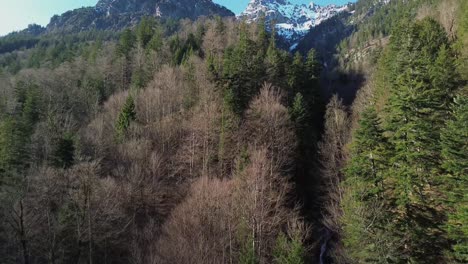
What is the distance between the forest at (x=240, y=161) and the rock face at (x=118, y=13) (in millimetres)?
116281

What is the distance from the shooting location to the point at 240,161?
34688mm

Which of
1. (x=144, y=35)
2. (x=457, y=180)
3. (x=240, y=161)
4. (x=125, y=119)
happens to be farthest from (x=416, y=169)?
(x=144, y=35)

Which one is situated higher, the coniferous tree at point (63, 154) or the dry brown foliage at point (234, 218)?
the coniferous tree at point (63, 154)

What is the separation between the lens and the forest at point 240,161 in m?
21.1

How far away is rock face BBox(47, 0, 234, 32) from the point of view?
16938 cm

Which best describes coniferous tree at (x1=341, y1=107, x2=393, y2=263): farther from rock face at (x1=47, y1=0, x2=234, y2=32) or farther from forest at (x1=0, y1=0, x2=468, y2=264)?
rock face at (x1=47, y1=0, x2=234, y2=32)

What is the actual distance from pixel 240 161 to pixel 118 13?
168491mm

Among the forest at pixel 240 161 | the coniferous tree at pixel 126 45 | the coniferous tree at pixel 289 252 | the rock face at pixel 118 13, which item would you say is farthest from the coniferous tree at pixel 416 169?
the rock face at pixel 118 13

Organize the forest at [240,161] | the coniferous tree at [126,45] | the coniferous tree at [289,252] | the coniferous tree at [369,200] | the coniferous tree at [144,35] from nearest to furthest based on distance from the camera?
the coniferous tree at [369,200], the forest at [240,161], the coniferous tree at [289,252], the coniferous tree at [126,45], the coniferous tree at [144,35]

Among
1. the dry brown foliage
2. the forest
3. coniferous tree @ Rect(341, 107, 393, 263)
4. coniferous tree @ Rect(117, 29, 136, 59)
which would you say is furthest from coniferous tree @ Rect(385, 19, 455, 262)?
coniferous tree @ Rect(117, 29, 136, 59)

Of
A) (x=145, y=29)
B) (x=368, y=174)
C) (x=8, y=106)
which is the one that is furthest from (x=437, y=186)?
(x=145, y=29)

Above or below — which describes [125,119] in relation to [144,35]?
below

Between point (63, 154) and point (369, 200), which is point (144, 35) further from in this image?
point (369, 200)

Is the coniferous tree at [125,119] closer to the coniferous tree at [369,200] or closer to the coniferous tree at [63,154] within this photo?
the coniferous tree at [63,154]
